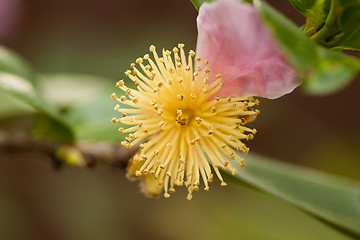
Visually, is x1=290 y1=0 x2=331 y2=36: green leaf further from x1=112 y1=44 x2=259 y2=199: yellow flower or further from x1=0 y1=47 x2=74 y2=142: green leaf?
x1=0 y1=47 x2=74 y2=142: green leaf

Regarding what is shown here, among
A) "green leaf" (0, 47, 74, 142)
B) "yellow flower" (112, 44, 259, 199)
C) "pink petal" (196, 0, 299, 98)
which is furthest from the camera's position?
"green leaf" (0, 47, 74, 142)

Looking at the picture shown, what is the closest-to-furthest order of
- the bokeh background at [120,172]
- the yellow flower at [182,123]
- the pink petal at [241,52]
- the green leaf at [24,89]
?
the pink petal at [241,52]
the yellow flower at [182,123]
the green leaf at [24,89]
the bokeh background at [120,172]

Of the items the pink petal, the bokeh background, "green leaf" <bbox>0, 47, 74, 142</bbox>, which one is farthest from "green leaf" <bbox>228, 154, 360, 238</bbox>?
the bokeh background

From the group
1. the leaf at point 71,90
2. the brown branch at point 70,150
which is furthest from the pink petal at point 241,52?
the leaf at point 71,90

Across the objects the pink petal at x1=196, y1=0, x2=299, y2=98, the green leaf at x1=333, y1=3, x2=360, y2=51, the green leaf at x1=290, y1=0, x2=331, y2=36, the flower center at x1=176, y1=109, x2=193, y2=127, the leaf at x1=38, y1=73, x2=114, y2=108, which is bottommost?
the flower center at x1=176, y1=109, x2=193, y2=127

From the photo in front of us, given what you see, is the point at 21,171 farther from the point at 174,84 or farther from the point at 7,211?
the point at 174,84

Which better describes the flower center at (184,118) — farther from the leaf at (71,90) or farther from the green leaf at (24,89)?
the leaf at (71,90)
